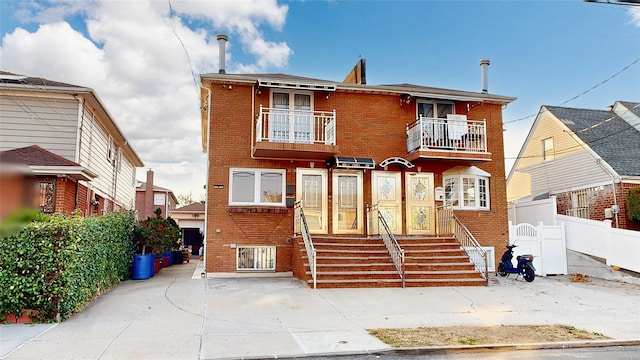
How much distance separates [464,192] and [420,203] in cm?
177

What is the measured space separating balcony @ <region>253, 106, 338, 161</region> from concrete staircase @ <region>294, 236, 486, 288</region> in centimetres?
281

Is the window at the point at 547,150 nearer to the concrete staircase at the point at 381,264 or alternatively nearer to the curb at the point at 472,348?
the concrete staircase at the point at 381,264

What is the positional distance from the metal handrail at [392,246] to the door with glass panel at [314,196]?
1.76 meters

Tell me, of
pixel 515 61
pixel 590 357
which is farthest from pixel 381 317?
pixel 515 61

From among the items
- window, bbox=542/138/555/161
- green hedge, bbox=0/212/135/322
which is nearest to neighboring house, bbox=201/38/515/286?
green hedge, bbox=0/212/135/322

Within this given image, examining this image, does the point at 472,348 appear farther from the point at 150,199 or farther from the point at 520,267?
the point at 150,199

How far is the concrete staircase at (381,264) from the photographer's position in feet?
41.7

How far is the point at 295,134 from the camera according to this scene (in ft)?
51.0

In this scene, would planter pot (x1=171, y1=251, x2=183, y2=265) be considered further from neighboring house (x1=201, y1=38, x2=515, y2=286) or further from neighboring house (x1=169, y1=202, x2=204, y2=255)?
neighboring house (x1=169, y1=202, x2=204, y2=255)

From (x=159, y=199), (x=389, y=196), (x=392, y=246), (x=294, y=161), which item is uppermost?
(x=159, y=199)

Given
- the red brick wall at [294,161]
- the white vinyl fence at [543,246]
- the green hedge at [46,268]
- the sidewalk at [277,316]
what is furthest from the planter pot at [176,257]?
the white vinyl fence at [543,246]

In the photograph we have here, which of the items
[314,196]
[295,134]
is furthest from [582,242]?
[295,134]

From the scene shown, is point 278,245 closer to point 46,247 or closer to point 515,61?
point 46,247

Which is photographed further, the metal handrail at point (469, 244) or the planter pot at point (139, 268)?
the metal handrail at point (469, 244)
